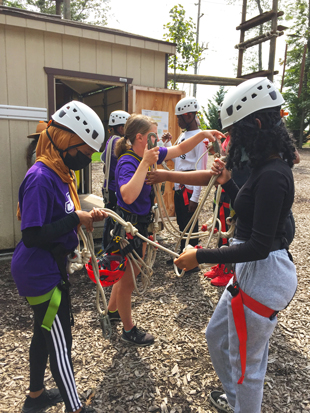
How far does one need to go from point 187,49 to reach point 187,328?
959 cm

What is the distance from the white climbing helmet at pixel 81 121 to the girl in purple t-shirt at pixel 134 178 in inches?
16.7

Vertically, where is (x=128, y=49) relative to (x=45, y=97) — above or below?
above

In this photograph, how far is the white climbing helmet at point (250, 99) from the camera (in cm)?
159

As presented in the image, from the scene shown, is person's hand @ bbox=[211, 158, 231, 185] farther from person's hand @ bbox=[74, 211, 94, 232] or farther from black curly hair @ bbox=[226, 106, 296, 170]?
person's hand @ bbox=[74, 211, 94, 232]

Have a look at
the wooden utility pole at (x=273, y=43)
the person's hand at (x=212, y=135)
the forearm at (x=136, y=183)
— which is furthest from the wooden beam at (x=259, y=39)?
the forearm at (x=136, y=183)

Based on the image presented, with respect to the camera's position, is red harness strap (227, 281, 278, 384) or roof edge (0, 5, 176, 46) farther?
roof edge (0, 5, 176, 46)

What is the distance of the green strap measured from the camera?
Answer: 1.77 meters

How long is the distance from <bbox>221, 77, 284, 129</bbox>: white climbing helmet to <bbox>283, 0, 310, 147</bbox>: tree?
24.5 meters

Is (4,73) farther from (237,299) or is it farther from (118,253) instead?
(237,299)

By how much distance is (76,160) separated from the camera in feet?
6.24

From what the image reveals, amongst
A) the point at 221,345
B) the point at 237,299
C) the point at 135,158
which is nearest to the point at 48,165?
the point at 135,158

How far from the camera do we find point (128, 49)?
5.55 meters

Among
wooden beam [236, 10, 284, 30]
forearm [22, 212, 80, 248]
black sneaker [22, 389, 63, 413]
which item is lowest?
black sneaker [22, 389, 63, 413]

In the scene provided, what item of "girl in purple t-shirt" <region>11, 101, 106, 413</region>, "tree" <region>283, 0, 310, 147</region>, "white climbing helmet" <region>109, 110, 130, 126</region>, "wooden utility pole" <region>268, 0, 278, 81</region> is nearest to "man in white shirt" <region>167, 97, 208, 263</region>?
"white climbing helmet" <region>109, 110, 130, 126</region>
